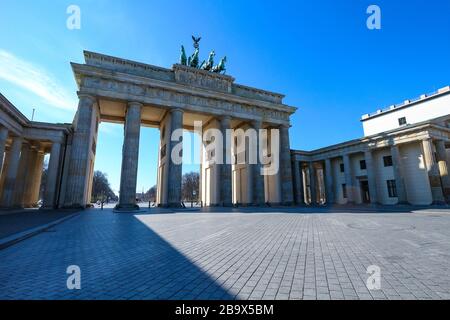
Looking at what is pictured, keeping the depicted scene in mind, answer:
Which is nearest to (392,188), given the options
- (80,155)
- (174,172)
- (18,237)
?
(174,172)

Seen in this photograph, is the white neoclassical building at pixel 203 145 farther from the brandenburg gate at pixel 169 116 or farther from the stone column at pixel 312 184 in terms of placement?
the stone column at pixel 312 184

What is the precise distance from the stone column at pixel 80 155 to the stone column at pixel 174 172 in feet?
27.8

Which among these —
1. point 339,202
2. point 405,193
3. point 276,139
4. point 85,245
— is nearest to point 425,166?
point 405,193

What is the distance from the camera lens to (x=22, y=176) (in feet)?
84.2

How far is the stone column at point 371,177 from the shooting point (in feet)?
106

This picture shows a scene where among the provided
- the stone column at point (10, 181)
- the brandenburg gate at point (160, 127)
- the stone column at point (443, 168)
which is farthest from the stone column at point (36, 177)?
the stone column at point (443, 168)

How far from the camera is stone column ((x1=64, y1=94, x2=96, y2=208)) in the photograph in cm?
2267

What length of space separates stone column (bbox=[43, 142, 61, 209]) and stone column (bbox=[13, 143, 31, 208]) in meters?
3.35

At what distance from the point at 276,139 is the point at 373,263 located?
106 ft

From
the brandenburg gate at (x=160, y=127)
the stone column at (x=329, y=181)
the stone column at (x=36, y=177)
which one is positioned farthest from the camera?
the stone column at (x=329, y=181)

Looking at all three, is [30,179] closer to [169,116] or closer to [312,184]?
[169,116]

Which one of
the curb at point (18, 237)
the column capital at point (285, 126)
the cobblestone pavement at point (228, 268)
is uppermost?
the column capital at point (285, 126)

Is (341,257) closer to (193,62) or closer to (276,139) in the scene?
(276,139)
